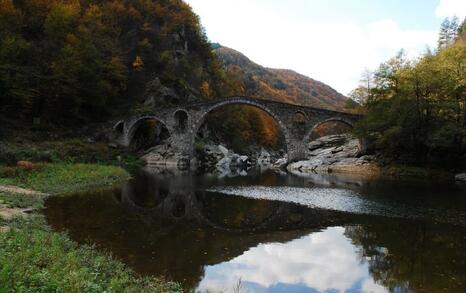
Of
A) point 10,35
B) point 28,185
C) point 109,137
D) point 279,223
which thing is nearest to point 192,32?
point 109,137

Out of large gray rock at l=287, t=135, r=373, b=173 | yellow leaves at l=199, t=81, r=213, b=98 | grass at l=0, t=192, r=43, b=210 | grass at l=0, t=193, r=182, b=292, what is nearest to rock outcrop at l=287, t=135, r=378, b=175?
large gray rock at l=287, t=135, r=373, b=173

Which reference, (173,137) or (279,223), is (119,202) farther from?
(173,137)

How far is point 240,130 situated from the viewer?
83.5 m

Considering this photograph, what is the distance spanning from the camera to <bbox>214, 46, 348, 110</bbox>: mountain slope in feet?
441

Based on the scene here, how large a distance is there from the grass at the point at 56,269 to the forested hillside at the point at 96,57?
3791 centimetres

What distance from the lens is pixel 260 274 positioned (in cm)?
952

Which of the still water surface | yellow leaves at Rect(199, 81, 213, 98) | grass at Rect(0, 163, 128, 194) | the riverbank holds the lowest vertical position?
the still water surface

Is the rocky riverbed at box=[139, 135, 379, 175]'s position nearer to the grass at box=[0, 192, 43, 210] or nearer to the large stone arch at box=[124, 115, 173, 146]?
the large stone arch at box=[124, 115, 173, 146]

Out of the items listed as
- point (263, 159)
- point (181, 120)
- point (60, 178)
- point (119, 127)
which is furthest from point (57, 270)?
point (263, 159)

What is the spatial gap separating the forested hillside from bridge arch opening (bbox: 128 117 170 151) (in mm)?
3964

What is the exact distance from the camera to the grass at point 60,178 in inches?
793

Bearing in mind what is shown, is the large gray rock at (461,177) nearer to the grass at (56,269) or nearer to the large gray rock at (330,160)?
the large gray rock at (330,160)

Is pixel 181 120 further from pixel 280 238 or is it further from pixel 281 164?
pixel 280 238

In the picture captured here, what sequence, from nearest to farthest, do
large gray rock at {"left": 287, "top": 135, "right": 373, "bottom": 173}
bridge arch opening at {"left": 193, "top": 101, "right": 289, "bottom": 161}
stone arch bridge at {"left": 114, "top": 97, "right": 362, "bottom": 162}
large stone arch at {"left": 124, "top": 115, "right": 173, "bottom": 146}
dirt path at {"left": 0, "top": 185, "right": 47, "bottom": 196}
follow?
dirt path at {"left": 0, "top": 185, "right": 47, "bottom": 196} < large gray rock at {"left": 287, "top": 135, "right": 373, "bottom": 173} < stone arch bridge at {"left": 114, "top": 97, "right": 362, "bottom": 162} < large stone arch at {"left": 124, "top": 115, "right": 173, "bottom": 146} < bridge arch opening at {"left": 193, "top": 101, "right": 289, "bottom": 161}
